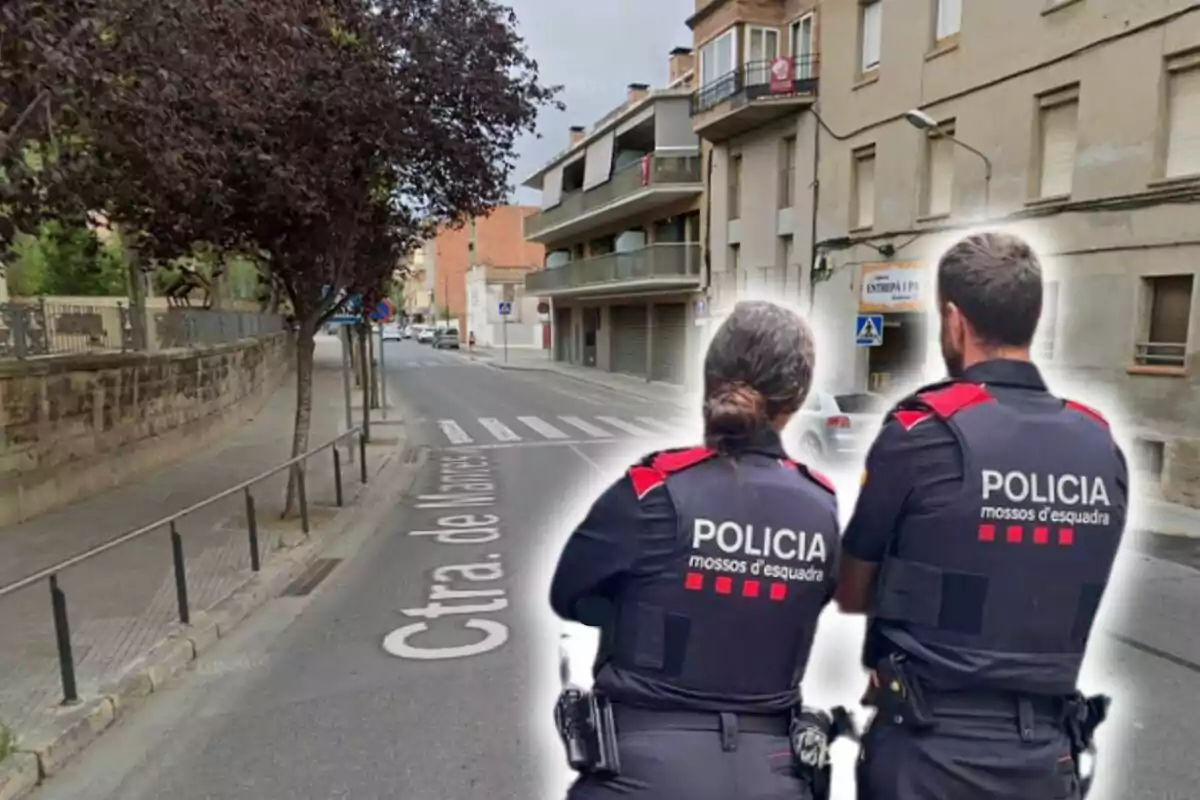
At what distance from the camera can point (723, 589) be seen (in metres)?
1.52

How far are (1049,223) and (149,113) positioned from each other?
11.0m

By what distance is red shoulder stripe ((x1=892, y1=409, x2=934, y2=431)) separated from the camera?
1681mm

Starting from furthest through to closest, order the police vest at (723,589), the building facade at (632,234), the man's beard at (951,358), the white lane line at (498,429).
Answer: the building facade at (632,234) → the white lane line at (498,429) → the man's beard at (951,358) → the police vest at (723,589)

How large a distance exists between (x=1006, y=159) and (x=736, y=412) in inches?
497

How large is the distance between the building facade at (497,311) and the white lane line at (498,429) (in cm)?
3509

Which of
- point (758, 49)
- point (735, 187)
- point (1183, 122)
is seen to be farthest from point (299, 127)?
point (735, 187)

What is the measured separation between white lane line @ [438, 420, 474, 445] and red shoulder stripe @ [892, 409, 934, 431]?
12.6m

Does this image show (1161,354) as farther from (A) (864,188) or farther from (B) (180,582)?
(B) (180,582)

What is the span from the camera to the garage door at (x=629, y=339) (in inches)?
1172

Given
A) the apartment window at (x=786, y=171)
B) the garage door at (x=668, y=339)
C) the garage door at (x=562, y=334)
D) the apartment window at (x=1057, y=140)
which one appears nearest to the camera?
the apartment window at (x=1057, y=140)

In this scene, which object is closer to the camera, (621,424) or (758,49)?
(621,424)

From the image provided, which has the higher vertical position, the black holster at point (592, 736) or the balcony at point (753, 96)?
the balcony at point (753, 96)

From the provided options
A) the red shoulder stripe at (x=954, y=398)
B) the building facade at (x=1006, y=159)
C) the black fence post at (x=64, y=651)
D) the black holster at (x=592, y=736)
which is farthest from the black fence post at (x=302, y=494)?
the red shoulder stripe at (x=954, y=398)

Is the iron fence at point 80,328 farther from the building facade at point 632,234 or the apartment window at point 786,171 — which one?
the building facade at point 632,234
